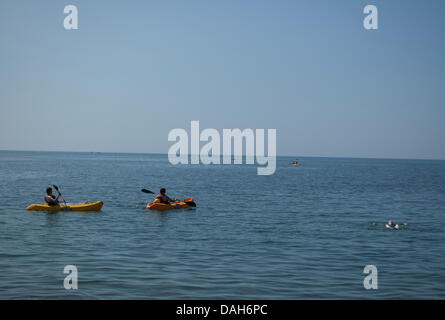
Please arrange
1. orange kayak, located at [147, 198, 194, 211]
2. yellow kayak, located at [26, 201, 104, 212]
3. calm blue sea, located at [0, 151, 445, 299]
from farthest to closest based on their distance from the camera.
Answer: orange kayak, located at [147, 198, 194, 211] → yellow kayak, located at [26, 201, 104, 212] → calm blue sea, located at [0, 151, 445, 299]

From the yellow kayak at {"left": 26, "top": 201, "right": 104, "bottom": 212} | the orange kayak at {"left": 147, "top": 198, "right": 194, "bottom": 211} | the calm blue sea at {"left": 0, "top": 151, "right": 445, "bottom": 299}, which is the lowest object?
the calm blue sea at {"left": 0, "top": 151, "right": 445, "bottom": 299}

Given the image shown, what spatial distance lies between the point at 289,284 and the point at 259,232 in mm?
9134

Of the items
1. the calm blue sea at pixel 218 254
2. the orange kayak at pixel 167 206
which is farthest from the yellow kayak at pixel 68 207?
the orange kayak at pixel 167 206

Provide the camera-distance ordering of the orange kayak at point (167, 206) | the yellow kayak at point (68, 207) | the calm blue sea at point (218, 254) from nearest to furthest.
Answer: the calm blue sea at point (218, 254), the yellow kayak at point (68, 207), the orange kayak at point (167, 206)

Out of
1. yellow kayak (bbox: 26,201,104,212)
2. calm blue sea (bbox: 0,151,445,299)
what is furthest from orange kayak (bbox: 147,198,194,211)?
yellow kayak (bbox: 26,201,104,212)

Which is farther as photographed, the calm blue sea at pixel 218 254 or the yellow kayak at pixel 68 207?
the yellow kayak at pixel 68 207

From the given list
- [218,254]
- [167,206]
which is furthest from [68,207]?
[218,254]

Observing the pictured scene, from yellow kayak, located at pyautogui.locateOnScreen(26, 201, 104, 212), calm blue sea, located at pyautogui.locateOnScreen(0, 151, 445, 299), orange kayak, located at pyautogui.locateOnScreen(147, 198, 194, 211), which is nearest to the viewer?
calm blue sea, located at pyautogui.locateOnScreen(0, 151, 445, 299)

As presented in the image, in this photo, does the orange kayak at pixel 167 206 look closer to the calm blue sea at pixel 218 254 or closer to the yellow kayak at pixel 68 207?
the calm blue sea at pixel 218 254

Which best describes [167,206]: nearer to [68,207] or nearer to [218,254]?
[68,207]

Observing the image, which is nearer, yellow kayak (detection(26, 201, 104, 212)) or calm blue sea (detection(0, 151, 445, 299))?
calm blue sea (detection(0, 151, 445, 299))

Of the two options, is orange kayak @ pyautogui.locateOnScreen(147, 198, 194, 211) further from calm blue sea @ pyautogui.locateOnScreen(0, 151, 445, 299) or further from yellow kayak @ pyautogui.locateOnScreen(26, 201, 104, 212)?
yellow kayak @ pyautogui.locateOnScreen(26, 201, 104, 212)
